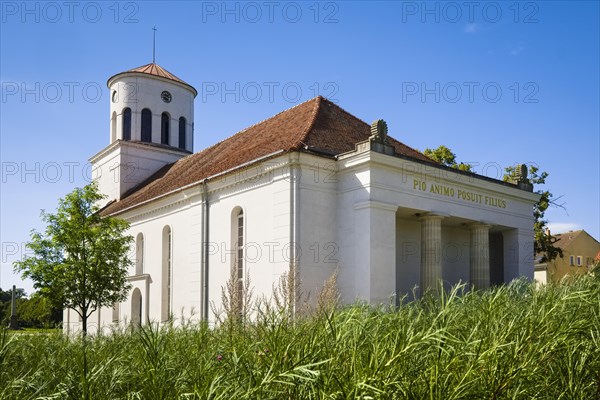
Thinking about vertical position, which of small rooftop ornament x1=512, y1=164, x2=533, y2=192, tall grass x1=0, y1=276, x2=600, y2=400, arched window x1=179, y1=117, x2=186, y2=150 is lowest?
tall grass x1=0, y1=276, x2=600, y2=400

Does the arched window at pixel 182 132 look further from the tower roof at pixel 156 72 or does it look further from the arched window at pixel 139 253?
the arched window at pixel 139 253

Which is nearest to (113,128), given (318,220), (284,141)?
(284,141)

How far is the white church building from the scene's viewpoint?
71.0ft

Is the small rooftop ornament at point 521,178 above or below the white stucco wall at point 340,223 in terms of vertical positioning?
above

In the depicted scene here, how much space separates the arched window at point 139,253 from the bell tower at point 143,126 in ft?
26.7

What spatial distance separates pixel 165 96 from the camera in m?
41.0

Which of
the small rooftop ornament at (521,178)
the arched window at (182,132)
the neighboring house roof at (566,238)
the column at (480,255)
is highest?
the arched window at (182,132)

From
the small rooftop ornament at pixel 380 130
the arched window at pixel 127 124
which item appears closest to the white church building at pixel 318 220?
the small rooftop ornament at pixel 380 130

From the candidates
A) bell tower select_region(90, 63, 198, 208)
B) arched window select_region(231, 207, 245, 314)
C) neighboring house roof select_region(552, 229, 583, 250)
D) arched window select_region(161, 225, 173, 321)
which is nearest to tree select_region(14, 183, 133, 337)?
arched window select_region(161, 225, 173, 321)

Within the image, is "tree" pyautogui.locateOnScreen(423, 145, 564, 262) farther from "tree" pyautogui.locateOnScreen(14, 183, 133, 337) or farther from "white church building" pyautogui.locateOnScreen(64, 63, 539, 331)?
"tree" pyautogui.locateOnScreen(14, 183, 133, 337)

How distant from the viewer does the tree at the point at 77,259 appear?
2702 centimetres

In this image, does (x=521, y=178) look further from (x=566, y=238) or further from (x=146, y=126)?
(x=566, y=238)

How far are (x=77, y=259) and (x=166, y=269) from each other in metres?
4.43

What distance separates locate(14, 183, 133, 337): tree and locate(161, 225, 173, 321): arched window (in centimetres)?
200
